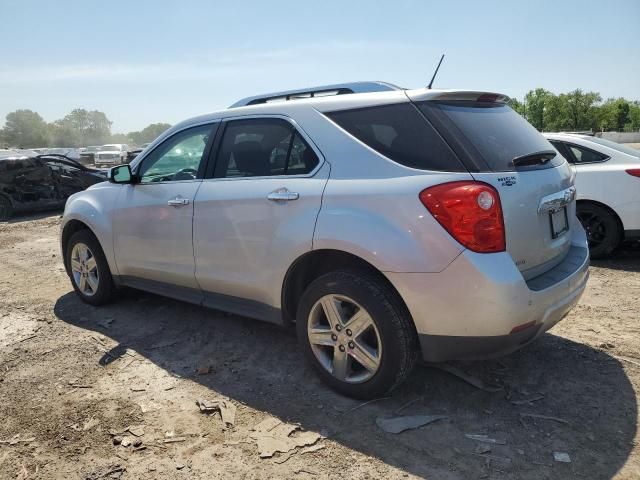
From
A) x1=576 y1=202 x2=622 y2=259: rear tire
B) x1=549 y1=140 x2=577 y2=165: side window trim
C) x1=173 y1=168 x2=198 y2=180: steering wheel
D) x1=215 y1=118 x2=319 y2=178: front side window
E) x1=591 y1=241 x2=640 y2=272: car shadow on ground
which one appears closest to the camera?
x1=215 y1=118 x2=319 y2=178: front side window

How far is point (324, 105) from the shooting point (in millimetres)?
3209

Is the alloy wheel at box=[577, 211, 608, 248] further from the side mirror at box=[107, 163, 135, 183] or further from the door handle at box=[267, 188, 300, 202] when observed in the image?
the side mirror at box=[107, 163, 135, 183]

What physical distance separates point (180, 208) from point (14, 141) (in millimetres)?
123336

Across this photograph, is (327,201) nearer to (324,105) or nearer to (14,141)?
(324,105)

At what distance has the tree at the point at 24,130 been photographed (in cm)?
10731

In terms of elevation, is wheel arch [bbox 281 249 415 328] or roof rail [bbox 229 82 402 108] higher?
roof rail [bbox 229 82 402 108]

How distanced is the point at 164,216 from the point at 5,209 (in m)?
9.83

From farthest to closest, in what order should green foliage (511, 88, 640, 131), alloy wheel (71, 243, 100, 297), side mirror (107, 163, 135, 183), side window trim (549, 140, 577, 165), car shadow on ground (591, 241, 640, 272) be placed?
green foliage (511, 88, 640, 131) → side window trim (549, 140, 577, 165) → car shadow on ground (591, 241, 640, 272) → alloy wheel (71, 243, 100, 297) → side mirror (107, 163, 135, 183)

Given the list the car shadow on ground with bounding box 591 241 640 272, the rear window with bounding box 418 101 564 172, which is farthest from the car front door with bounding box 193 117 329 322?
the car shadow on ground with bounding box 591 241 640 272

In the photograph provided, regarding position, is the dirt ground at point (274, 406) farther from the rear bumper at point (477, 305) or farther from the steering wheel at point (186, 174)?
the steering wheel at point (186, 174)

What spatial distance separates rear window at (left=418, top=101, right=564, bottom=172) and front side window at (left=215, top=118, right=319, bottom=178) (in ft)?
2.67

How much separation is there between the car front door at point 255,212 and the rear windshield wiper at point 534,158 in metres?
1.09

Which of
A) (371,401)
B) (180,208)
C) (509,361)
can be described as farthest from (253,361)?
(509,361)

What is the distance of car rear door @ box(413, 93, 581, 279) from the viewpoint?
8.63ft
